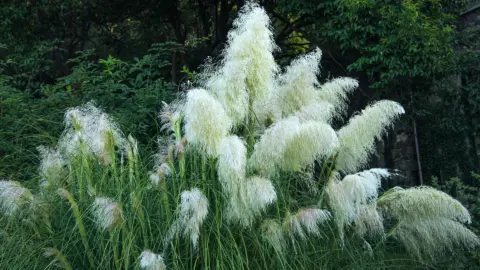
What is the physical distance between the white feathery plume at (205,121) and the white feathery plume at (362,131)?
32.1 inches

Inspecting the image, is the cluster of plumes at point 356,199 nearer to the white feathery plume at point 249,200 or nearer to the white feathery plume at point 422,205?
the white feathery plume at point 422,205

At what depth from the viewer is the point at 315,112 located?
407 centimetres

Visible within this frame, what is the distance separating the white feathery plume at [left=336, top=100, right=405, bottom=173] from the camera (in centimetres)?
398

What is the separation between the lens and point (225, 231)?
3.69m

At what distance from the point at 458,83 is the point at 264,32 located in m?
5.30

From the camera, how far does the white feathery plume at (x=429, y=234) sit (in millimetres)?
3965

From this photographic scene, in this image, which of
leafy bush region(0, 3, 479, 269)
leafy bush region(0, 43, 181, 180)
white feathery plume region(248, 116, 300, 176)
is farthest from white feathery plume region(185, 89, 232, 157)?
leafy bush region(0, 43, 181, 180)

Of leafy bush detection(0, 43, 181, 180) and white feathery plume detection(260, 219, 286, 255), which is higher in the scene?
white feathery plume detection(260, 219, 286, 255)

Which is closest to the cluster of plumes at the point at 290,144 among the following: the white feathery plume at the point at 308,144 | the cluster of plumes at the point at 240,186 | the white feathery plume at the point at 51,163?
the white feathery plume at the point at 308,144

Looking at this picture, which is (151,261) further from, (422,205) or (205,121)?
(422,205)

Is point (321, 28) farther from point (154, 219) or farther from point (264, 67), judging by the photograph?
point (154, 219)

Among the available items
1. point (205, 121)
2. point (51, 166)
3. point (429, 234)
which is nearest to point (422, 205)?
point (429, 234)

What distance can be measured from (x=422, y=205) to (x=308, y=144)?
814mm

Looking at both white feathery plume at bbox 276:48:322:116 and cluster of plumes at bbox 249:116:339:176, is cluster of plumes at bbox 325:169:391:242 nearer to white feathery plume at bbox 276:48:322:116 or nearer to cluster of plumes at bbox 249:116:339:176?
cluster of plumes at bbox 249:116:339:176
